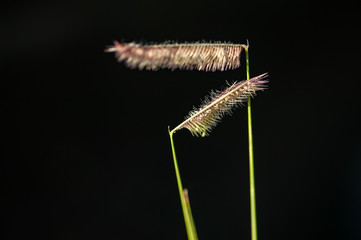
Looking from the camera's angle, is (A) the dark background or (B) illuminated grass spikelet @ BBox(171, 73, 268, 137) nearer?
(B) illuminated grass spikelet @ BBox(171, 73, 268, 137)

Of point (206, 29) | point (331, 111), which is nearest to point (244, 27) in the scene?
point (206, 29)

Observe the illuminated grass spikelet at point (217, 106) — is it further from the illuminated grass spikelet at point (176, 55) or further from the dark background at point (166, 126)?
the dark background at point (166, 126)

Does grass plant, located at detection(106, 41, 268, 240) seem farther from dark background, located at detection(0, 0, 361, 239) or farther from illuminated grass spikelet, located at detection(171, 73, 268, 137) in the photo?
dark background, located at detection(0, 0, 361, 239)

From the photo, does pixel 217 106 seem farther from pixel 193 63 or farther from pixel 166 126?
pixel 166 126

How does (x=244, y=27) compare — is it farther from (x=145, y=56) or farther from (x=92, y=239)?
(x=145, y=56)

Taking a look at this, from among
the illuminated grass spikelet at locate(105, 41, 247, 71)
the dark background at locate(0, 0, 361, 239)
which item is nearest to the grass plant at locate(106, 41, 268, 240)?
the illuminated grass spikelet at locate(105, 41, 247, 71)

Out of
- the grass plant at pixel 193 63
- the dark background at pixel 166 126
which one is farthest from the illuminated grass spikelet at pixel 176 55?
the dark background at pixel 166 126

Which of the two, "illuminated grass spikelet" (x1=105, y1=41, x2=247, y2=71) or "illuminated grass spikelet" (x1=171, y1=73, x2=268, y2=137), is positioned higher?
"illuminated grass spikelet" (x1=105, y1=41, x2=247, y2=71)
